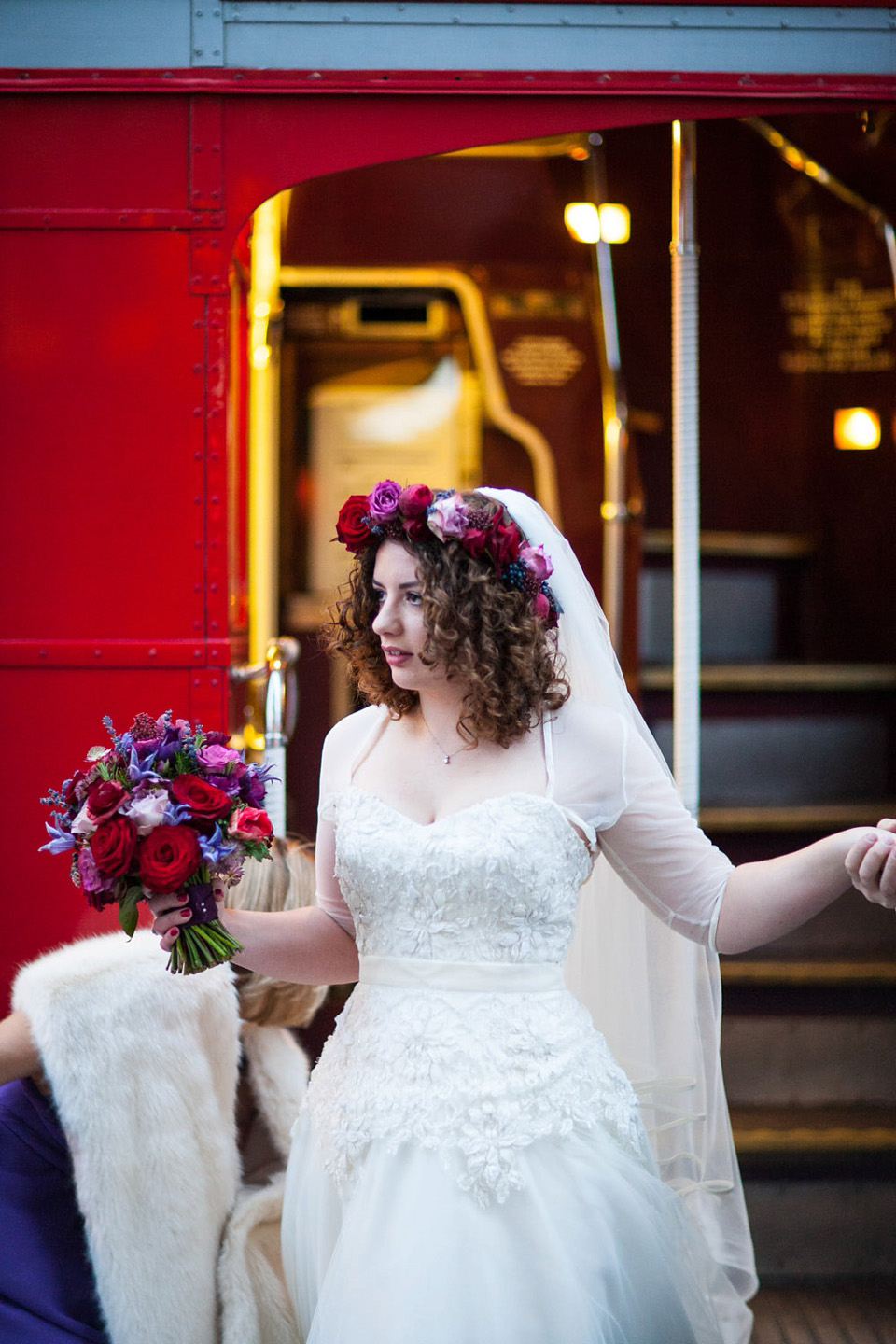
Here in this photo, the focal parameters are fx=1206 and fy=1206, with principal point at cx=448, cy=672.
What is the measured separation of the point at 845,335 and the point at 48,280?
130 inches

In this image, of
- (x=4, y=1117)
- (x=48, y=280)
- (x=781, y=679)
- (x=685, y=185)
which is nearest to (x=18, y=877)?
(x=4, y=1117)

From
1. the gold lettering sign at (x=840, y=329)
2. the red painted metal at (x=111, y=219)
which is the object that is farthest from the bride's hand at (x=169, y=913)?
the gold lettering sign at (x=840, y=329)

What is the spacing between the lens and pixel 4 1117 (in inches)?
79.0

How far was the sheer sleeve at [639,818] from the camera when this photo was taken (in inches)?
69.9

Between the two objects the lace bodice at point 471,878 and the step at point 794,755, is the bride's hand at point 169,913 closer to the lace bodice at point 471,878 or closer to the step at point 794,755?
the lace bodice at point 471,878

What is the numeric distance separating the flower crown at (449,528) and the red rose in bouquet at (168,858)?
0.50 metres

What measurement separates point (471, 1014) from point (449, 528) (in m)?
0.69

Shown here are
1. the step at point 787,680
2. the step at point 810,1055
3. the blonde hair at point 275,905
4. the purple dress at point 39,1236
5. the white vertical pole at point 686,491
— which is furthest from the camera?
the step at point 787,680

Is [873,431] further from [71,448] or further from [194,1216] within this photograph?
[194,1216]

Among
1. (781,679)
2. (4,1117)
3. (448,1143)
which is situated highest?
(781,679)

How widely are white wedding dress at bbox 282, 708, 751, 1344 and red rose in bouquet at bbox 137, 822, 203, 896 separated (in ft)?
0.87

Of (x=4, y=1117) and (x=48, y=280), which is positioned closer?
(x=4, y=1117)

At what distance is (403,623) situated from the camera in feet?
5.76

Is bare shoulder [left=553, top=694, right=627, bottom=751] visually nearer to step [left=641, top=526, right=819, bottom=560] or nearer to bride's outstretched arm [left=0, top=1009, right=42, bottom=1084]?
bride's outstretched arm [left=0, top=1009, right=42, bottom=1084]
